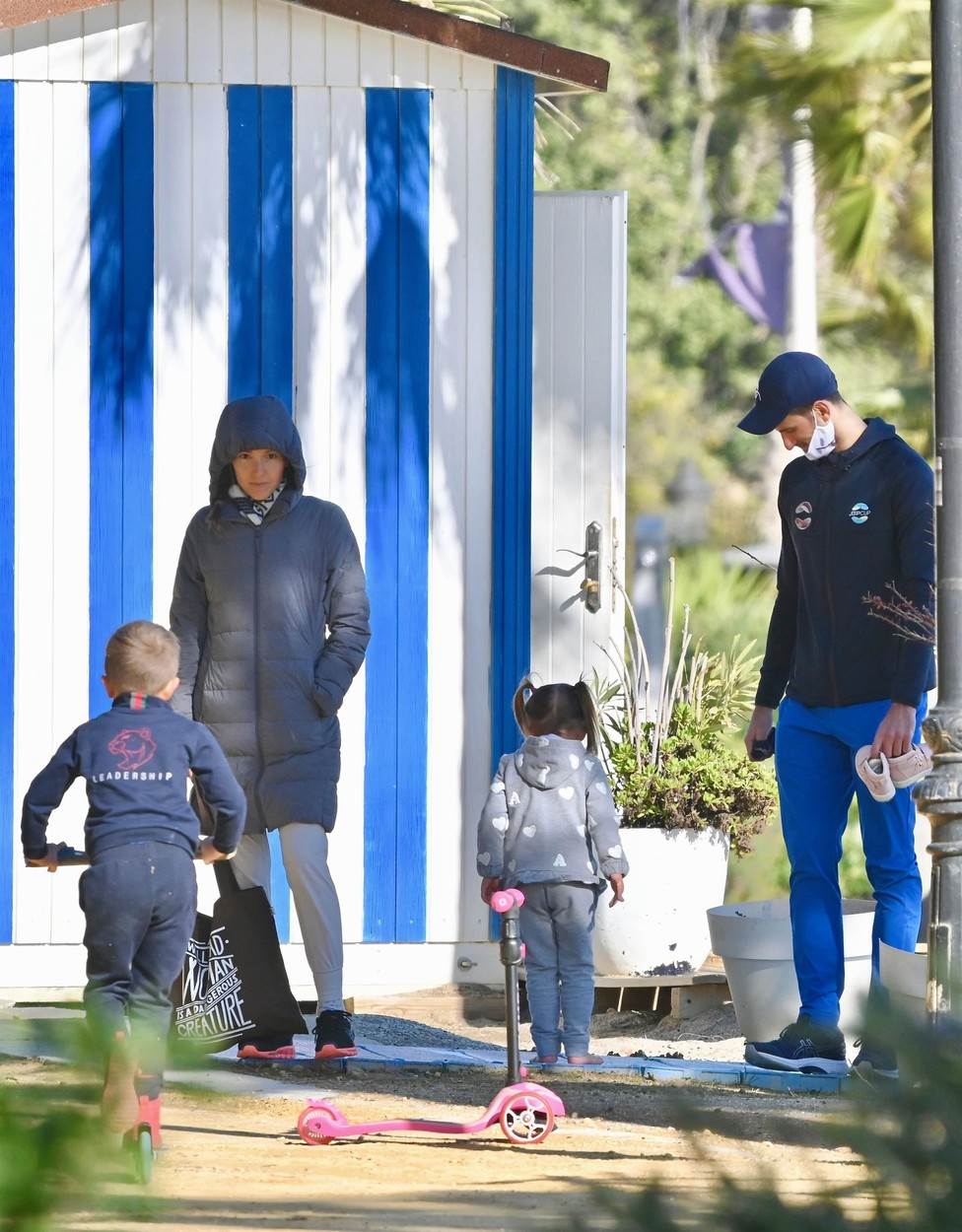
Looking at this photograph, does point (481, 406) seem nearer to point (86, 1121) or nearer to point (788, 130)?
point (86, 1121)

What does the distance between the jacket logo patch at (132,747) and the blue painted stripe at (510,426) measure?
8.03ft

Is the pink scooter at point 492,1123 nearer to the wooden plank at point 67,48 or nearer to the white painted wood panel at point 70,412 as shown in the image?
the white painted wood panel at point 70,412

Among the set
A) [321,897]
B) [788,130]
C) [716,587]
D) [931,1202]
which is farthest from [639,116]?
[931,1202]

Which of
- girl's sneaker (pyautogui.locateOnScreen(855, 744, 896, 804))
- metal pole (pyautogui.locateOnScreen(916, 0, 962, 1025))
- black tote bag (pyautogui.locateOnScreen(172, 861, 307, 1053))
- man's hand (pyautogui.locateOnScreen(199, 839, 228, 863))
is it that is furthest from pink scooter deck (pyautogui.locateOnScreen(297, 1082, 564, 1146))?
girl's sneaker (pyautogui.locateOnScreen(855, 744, 896, 804))

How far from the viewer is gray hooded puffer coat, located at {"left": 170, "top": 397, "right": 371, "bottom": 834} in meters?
5.38

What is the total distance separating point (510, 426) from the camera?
6.70 m

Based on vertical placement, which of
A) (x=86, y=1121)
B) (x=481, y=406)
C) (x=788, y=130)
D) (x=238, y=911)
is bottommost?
(x=238, y=911)

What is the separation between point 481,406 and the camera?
264 inches

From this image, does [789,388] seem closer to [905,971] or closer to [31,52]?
[905,971]

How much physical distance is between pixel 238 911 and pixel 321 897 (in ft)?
0.76

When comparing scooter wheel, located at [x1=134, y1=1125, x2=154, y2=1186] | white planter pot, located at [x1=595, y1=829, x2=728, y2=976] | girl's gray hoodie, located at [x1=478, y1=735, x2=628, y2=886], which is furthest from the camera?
white planter pot, located at [x1=595, y1=829, x2=728, y2=976]

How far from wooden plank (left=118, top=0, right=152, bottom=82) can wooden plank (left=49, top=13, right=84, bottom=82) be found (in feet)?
0.43

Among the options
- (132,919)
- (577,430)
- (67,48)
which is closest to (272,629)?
(132,919)

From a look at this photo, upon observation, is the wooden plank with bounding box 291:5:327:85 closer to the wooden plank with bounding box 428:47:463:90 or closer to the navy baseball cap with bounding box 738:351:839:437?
the wooden plank with bounding box 428:47:463:90
